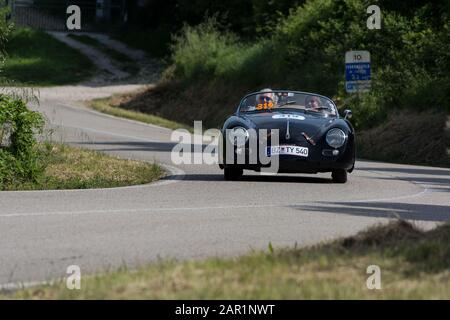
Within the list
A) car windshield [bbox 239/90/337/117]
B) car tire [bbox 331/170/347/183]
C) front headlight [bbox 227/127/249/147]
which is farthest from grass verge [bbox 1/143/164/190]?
car tire [bbox 331/170/347/183]

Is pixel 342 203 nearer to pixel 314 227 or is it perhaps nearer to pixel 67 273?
pixel 314 227

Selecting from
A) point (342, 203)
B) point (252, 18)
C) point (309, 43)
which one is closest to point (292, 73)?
point (309, 43)

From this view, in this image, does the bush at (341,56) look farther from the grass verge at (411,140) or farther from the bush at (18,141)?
the bush at (18,141)

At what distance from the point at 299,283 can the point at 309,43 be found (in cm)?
3596

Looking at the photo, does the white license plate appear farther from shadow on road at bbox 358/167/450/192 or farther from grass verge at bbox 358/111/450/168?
grass verge at bbox 358/111/450/168

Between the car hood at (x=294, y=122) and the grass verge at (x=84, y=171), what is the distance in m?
1.84

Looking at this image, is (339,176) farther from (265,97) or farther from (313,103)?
(265,97)

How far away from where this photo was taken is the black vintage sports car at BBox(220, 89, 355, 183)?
711 inches

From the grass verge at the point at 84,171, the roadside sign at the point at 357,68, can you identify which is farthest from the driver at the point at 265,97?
the roadside sign at the point at 357,68

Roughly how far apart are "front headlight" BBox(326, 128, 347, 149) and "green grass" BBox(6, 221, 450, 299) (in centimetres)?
809

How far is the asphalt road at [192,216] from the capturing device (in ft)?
35.5

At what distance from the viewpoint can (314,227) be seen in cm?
1267

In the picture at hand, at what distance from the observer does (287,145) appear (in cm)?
1809

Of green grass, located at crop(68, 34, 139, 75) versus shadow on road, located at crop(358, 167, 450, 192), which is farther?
green grass, located at crop(68, 34, 139, 75)
